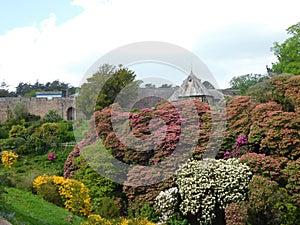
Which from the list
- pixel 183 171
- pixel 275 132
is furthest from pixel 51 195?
pixel 275 132

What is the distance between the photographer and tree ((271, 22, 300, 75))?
1034 inches

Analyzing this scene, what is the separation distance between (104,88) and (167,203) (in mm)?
9483

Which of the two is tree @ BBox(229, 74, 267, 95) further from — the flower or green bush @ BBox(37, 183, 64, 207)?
green bush @ BBox(37, 183, 64, 207)

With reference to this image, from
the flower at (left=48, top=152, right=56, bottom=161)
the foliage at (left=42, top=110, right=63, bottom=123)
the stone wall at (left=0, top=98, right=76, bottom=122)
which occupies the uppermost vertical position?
the stone wall at (left=0, top=98, right=76, bottom=122)

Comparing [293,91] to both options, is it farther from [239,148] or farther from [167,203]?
[167,203]

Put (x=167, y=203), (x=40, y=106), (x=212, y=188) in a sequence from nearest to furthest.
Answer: (x=212, y=188) → (x=167, y=203) → (x=40, y=106)

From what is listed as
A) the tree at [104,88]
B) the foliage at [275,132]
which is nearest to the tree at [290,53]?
the tree at [104,88]

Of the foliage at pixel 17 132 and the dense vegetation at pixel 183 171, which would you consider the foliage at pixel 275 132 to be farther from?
the foliage at pixel 17 132

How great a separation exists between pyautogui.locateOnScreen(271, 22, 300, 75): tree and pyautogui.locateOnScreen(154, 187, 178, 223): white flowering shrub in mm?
17271

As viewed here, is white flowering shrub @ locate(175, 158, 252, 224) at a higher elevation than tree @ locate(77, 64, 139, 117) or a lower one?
lower

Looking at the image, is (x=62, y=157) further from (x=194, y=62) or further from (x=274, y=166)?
(x=274, y=166)

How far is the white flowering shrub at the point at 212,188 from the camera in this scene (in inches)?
405

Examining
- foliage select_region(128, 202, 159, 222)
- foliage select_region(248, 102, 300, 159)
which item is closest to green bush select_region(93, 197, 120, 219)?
foliage select_region(128, 202, 159, 222)

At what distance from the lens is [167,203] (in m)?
10.8
